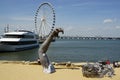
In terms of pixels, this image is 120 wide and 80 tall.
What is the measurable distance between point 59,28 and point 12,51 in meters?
45.1

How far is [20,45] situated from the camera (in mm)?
63562

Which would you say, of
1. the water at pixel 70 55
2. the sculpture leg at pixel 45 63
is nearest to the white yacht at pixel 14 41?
the water at pixel 70 55

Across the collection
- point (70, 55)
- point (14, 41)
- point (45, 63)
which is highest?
point (14, 41)

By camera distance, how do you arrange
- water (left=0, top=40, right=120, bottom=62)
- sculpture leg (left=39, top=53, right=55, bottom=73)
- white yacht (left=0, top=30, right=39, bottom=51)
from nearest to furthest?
sculpture leg (left=39, top=53, right=55, bottom=73), water (left=0, top=40, right=120, bottom=62), white yacht (left=0, top=30, right=39, bottom=51)

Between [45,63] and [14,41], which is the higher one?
[14,41]

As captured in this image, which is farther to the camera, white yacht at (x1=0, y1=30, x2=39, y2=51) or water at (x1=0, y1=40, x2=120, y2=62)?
white yacht at (x1=0, y1=30, x2=39, y2=51)

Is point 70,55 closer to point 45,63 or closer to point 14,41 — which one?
point 14,41

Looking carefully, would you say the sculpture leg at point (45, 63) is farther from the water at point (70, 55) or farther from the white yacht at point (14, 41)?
the white yacht at point (14, 41)

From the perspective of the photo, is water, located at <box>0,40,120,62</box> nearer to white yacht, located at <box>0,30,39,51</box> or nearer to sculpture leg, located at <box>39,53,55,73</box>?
white yacht, located at <box>0,30,39,51</box>

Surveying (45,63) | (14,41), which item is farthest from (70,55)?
(45,63)

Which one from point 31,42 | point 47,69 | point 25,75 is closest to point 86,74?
point 47,69

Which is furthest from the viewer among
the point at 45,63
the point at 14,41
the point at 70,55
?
the point at 14,41

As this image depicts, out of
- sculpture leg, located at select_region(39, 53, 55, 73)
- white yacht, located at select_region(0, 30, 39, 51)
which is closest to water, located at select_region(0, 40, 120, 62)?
Answer: white yacht, located at select_region(0, 30, 39, 51)

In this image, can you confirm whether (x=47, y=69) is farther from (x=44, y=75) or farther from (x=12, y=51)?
(x=12, y=51)
